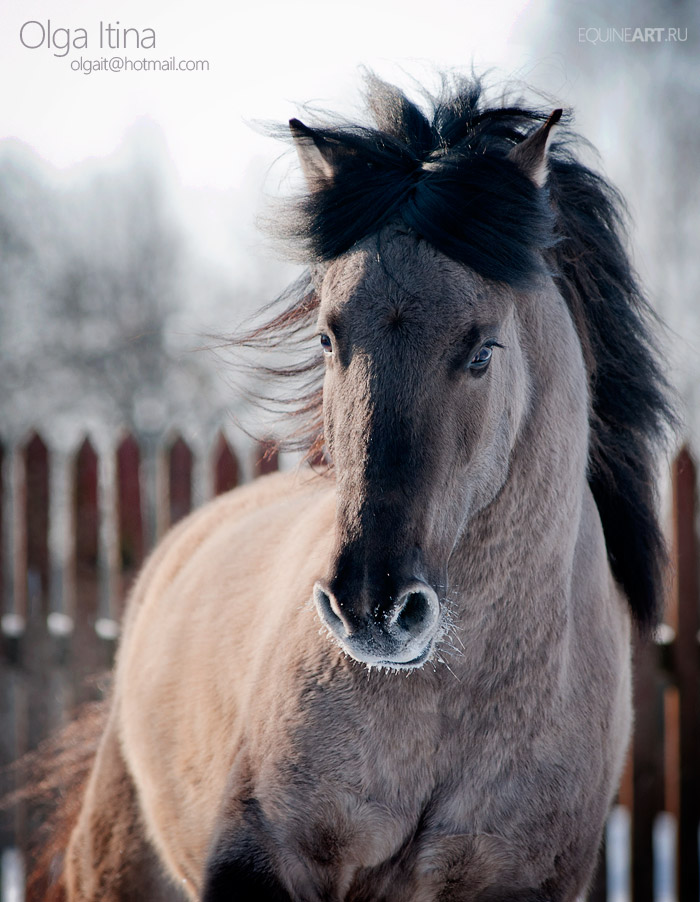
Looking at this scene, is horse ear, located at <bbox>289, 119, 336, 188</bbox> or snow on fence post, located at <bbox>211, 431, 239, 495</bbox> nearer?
horse ear, located at <bbox>289, 119, 336, 188</bbox>

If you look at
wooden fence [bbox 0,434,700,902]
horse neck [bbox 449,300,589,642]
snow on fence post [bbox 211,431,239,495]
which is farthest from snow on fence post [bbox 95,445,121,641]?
horse neck [bbox 449,300,589,642]

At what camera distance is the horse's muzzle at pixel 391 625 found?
5.14 ft

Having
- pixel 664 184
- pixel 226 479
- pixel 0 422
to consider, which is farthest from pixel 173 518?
pixel 0 422

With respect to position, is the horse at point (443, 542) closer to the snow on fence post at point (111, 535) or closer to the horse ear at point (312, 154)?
the horse ear at point (312, 154)

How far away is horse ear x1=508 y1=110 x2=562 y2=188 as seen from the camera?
1995mm

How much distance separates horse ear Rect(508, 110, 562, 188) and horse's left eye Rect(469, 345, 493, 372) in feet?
1.66

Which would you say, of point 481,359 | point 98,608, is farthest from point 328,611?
point 98,608

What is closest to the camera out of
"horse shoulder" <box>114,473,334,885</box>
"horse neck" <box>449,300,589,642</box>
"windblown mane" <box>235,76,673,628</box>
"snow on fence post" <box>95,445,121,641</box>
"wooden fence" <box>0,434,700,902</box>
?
"windblown mane" <box>235,76,673,628</box>

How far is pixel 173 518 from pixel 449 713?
12.6ft

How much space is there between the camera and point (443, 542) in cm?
179

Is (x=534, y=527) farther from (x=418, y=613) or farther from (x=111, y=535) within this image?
(x=111, y=535)

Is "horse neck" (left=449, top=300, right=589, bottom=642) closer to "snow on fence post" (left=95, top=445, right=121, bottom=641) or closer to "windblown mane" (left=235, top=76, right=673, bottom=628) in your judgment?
"windblown mane" (left=235, top=76, right=673, bottom=628)

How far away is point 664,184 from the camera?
11.6 meters

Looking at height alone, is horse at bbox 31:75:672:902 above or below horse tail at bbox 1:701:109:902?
above
